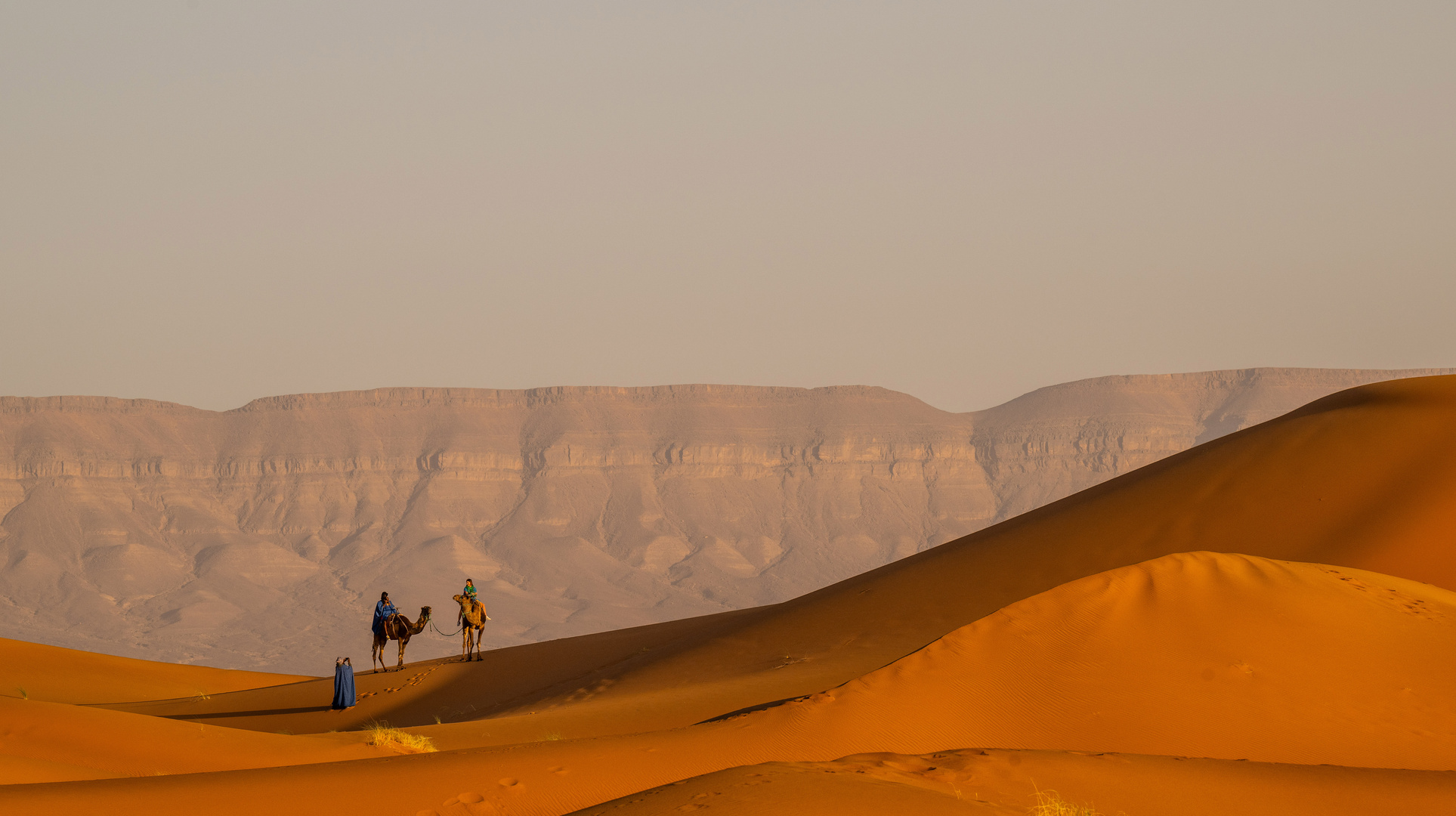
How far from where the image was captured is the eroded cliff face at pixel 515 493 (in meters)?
147

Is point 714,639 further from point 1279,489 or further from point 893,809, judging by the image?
point 893,809

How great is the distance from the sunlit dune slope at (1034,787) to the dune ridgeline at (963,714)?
0.04m

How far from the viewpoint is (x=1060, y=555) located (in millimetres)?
31859

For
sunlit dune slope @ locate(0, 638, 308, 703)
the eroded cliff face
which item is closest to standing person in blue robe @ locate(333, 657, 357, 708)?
sunlit dune slope @ locate(0, 638, 308, 703)

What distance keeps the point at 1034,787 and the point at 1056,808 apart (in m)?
1.02

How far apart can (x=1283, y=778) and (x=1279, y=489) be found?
2125 centimetres

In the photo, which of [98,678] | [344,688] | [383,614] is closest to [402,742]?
[344,688]

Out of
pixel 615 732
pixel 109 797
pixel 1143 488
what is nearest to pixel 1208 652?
pixel 615 732

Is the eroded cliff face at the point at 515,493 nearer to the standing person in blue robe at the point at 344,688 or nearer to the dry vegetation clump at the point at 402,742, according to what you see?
the standing person in blue robe at the point at 344,688

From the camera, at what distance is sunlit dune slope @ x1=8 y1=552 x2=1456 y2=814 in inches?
500

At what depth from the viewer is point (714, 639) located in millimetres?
31656

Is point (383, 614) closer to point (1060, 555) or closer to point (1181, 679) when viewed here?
point (1060, 555)

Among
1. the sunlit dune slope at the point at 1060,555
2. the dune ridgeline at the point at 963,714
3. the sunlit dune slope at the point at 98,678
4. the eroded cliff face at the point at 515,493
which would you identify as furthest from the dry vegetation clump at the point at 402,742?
the eroded cliff face at the point at 515,493

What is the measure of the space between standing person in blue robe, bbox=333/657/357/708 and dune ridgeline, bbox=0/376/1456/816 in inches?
17.2
